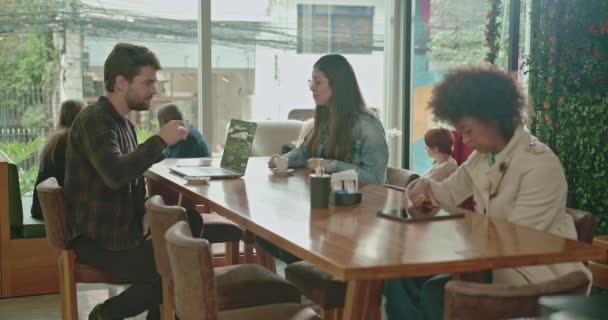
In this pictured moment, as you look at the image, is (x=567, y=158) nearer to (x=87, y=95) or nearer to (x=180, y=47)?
(x=180, y=47)

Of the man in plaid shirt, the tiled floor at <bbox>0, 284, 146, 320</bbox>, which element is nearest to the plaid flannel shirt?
the man in plaid shirt

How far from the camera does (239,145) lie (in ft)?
12.4

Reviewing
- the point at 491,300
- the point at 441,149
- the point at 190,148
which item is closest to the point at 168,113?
the point at 190,148

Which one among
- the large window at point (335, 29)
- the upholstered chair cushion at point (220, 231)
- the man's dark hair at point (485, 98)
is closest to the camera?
the man's dark hair at point (485, 98)

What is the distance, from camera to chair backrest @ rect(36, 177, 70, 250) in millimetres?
3143

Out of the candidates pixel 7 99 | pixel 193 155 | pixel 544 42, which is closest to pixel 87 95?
pixel 7 99

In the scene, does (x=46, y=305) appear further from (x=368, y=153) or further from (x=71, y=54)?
(x=71, y=54)

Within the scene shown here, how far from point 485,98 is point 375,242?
720 mm

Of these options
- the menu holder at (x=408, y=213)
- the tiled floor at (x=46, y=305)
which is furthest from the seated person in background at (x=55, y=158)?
the menu holder at (x=408, y=213)

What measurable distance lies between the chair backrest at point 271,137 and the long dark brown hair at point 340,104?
2.33m

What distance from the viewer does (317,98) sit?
12.9 ft

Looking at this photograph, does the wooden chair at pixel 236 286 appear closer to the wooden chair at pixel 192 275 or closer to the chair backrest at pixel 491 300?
the wooden chair at pixel 192 275

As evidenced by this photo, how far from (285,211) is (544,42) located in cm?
329

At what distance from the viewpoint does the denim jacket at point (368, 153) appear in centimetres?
365
